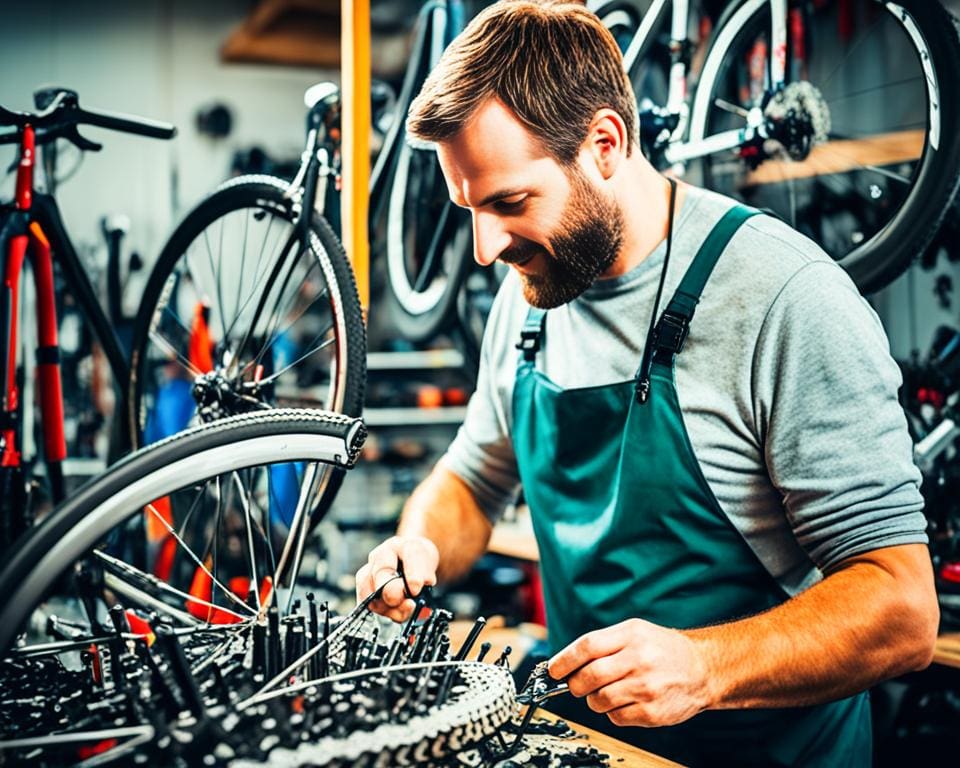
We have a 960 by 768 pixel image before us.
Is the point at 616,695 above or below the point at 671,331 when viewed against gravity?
below

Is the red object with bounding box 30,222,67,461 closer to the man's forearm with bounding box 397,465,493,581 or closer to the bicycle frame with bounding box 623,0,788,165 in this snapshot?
the man's forearm with bounding box 397,465,493,581

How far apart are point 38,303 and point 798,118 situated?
134 cm

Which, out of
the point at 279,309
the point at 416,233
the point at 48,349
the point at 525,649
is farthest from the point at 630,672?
the point at 416,233

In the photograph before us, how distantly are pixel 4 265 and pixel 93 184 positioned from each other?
0.27 m

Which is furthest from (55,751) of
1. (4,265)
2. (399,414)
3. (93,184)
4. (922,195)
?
(399,414)

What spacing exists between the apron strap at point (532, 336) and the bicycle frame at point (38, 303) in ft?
2.53

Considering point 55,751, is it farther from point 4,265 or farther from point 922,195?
point 922,195

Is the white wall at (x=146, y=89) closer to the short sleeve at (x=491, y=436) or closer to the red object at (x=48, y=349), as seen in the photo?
the red object at (x=48, y=349)

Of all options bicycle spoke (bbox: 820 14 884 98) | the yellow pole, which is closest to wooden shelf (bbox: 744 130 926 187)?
bicycle spoke (bbox: 820 14 884 98)

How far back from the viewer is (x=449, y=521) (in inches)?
62.6

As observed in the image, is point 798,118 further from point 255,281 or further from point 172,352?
point 172,352

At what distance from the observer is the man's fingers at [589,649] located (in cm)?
96

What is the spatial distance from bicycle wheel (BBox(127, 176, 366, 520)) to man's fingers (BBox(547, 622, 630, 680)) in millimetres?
546

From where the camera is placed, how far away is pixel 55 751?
794 mm
